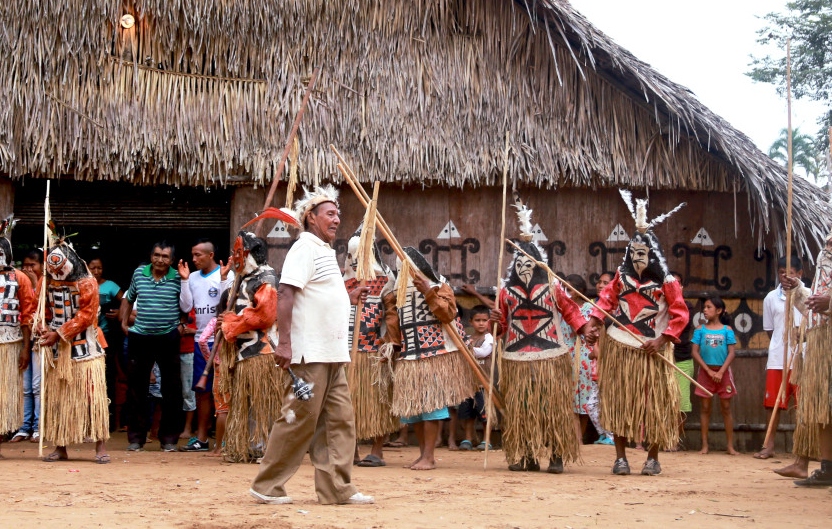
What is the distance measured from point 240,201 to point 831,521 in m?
6.02

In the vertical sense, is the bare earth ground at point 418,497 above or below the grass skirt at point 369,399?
below

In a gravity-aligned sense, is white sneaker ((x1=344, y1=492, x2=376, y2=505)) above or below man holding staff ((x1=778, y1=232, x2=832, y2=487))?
below

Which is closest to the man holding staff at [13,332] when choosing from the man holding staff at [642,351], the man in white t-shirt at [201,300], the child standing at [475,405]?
the man in white t-shirt at [201,300]

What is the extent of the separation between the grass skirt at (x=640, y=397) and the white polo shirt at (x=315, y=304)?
2.44 meters

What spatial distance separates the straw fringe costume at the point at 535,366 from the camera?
7371 mm

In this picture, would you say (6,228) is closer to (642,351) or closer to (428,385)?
(428,385)

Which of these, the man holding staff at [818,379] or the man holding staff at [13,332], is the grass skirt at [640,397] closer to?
the man holding staff at [818,379]

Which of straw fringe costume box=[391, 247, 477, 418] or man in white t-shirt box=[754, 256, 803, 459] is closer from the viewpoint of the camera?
straw fringe costume box=[391, 247, 477, 418]

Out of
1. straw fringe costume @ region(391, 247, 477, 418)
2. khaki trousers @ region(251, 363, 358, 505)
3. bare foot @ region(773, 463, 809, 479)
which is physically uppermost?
straw fringe costume @ region(391, 247, 477, 418)

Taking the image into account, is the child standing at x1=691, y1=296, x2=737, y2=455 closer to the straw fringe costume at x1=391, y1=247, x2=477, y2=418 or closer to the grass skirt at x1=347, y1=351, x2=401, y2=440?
the straw fringe costume at x1=391, y1=247, x2=477, y2=418

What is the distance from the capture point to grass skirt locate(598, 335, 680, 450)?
7.24m

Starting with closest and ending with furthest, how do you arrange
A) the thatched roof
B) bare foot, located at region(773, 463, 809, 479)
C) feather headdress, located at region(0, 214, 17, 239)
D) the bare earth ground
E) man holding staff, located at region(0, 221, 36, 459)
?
the bare earth ground
bare foot, located at region(773, 463, 809, 479)
man holding staff, located at region(0, 221, 36, 459)
feather headdress, located at region(0, 214, 17, 239)
the thatched roof

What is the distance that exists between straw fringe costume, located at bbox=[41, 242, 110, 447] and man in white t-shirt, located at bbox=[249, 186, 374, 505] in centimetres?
261

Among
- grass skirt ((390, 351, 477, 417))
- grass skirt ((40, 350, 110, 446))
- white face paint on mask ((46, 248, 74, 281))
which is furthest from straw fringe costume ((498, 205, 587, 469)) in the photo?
white face paint on mask ((46, 248, 74, 281))
